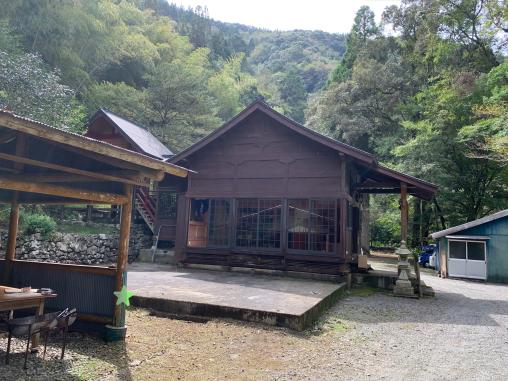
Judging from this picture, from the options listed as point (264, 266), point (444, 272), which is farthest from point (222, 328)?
point (444, 272)

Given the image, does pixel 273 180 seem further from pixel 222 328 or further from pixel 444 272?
pixel 444 272

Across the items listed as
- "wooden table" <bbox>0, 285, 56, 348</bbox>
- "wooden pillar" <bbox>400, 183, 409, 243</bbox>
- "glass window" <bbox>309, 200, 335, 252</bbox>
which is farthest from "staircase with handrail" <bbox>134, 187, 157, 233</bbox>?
"wooden table" <bbox>0, 285, 56, 348</bbox>

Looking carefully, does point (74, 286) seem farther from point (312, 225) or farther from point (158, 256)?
point (158, 256)

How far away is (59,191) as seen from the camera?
15.2 ft

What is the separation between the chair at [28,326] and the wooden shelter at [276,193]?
26.5ft

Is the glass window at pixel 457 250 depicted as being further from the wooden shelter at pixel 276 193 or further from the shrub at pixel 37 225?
the shrub at pixel 37 225

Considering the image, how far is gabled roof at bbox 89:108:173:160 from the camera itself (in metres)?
15.8

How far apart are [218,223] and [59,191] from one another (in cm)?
835

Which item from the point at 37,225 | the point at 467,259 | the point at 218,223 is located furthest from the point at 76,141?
the point at 467,259

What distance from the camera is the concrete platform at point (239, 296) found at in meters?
6.44

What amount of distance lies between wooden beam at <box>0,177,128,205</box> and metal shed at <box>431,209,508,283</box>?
16.9 metres

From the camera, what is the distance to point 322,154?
38.7 ft

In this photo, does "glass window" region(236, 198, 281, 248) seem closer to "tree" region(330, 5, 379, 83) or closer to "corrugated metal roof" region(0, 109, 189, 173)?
"corrugated metal roof" region(0, 109, 189, 173)

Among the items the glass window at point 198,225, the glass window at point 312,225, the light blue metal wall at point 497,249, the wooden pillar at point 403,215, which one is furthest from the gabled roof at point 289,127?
the light blue metal wall at point 497,249
